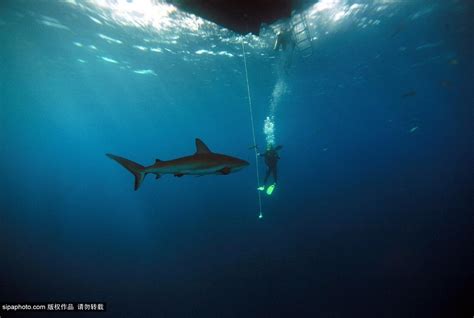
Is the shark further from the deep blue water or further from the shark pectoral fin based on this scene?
the deep blue water

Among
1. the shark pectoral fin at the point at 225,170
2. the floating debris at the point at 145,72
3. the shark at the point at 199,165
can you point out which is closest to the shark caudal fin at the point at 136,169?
the shark at the point at 199,165

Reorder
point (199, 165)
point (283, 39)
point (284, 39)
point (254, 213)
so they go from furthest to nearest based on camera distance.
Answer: point (254, 213), point (284, 39), point (283, 39), point (199, 165)

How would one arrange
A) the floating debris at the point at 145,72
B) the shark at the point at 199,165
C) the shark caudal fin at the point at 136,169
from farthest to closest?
the floating debris at the point at 145,72 < the shark caudal fin at the point at 136,169 < the shark at the point at 199,165

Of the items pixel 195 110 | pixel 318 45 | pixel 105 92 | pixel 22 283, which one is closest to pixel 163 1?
pixel 318 45

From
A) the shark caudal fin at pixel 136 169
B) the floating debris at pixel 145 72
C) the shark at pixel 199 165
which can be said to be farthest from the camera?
the floating debris at pixel 145 72

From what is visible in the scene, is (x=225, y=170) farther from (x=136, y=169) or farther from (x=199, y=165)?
(x=136, y=169)

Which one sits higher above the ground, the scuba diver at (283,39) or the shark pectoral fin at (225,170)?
the scuba diver at (283,39)

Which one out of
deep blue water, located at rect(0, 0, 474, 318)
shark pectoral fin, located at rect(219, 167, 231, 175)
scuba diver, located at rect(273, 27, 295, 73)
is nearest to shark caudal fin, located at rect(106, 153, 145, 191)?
shark pectoral fin, located at rect(219, 167, 231, 175)

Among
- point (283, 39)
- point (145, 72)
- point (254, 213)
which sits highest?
point (145, 72)

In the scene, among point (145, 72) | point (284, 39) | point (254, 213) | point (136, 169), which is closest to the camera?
point (136, 169)

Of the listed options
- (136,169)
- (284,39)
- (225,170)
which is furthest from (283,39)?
(136,169)

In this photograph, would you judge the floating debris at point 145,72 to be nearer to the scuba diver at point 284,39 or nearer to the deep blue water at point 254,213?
the deep blue water at point 254,213

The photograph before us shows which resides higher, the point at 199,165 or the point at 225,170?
the point at 199,165

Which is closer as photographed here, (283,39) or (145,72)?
(283,39)
